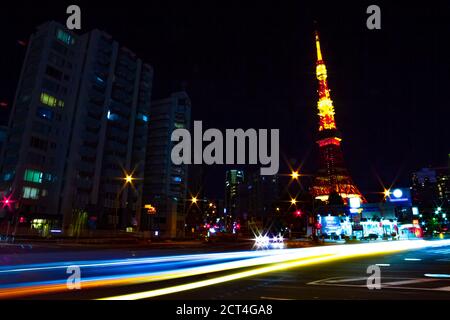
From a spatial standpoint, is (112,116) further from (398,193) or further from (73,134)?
(398,193)

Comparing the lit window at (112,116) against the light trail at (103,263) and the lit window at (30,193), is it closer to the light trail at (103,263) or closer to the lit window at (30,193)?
the lit window at (30,193)

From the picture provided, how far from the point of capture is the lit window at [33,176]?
175ft

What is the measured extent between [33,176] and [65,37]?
27.0 m

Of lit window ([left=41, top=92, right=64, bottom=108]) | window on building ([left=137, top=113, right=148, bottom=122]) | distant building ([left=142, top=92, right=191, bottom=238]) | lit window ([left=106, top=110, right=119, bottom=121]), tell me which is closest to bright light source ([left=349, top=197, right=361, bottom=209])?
distant building ([left=142, top=92, right=191, bottom=238])

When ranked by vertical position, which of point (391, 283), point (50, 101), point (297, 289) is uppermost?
point (50, 101)

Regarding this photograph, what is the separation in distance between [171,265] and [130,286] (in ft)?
17.4

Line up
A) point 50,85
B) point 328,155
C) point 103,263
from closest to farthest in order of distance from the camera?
point 103,263 → point 50,85 → point 328,155

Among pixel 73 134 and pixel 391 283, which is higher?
pixel 73 134

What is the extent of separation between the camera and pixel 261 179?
157250 mm

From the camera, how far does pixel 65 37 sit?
63.0 meters

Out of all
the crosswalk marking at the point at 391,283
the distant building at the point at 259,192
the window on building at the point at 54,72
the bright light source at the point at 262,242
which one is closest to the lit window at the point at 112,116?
the window on building at the point at 54,72

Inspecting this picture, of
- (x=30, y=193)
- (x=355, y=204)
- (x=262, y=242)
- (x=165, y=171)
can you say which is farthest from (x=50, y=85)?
(x=355, y=204)

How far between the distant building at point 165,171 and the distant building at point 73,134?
44.9ft
